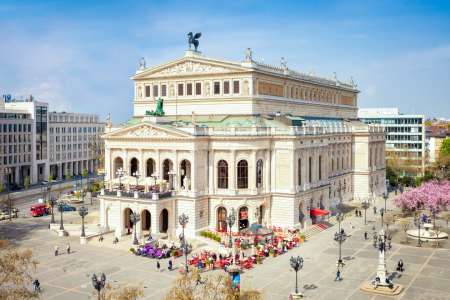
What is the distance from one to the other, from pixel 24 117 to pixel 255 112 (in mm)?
72317

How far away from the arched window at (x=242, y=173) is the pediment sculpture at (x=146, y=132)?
11.1m

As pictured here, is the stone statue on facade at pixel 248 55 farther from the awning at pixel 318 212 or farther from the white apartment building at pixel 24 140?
the white apartment building at pixel 24 140

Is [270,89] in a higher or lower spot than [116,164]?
higher

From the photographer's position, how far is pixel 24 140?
385ft

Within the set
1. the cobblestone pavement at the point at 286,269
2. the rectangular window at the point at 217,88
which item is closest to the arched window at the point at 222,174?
the cobblestone pavement at the point at 286,269

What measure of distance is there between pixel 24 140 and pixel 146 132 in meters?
65.4

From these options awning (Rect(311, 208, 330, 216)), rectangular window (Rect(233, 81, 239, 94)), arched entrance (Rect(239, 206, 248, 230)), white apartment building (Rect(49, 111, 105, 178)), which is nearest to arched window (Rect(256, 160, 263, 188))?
arched entrance (Rect(239, 206, 248, 230))

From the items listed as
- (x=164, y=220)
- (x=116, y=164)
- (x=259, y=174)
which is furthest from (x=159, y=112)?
(x=259, y=174)

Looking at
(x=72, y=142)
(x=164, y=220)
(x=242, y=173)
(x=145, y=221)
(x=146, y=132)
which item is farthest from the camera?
(x=72, y=142)

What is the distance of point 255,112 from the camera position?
71.8 metres

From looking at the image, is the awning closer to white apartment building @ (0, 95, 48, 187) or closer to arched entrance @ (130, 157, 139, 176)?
arched entrance @ (130, 157, 139, 176)

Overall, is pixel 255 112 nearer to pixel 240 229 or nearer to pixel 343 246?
pixel 240 229

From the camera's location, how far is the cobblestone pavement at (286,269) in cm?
4307

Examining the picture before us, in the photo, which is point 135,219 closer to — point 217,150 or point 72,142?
point 217,150
